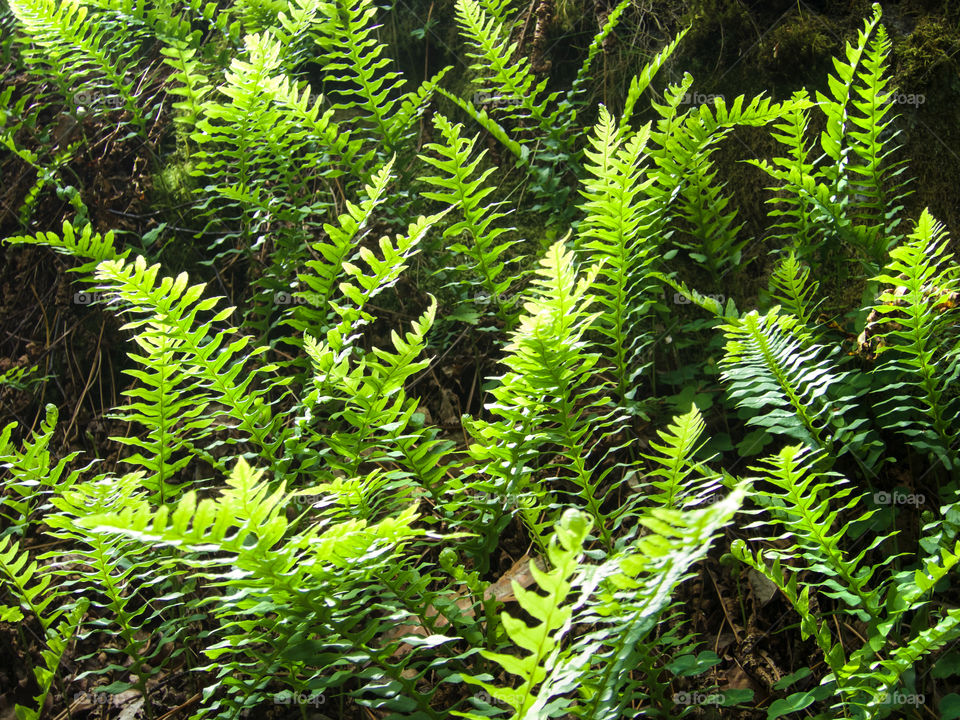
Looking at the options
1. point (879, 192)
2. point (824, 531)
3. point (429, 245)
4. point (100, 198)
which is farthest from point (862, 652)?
point (100, 198)

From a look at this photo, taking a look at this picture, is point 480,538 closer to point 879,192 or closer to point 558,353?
point 558,353

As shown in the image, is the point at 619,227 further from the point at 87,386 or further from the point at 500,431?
the point at 87,386

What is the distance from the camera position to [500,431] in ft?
6.93

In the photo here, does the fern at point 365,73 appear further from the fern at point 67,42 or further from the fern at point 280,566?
the fern at point 280,566

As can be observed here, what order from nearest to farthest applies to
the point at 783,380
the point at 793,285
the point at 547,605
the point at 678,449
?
1. the point at 547,605
2. the point at 678,449
3. the point at 783,380
4. the point at 793,285

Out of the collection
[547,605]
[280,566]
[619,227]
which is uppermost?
[619,227]

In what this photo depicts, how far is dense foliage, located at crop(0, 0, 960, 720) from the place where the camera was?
1896 millimetres

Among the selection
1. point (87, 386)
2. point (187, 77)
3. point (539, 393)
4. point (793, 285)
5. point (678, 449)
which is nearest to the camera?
point (678, 449)

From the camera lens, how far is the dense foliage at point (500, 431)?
6.22 ft

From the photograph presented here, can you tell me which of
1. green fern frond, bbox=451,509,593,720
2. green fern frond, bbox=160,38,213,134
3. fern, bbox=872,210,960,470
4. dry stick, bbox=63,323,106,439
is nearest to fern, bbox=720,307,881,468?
fern, bbox=872,210,960,470

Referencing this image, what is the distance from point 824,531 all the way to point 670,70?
232 cm

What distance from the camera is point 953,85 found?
3100 millimetres

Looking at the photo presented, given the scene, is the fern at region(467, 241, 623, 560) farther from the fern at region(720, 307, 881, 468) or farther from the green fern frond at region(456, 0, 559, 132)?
the green fern frond at region(456, 0, 559, 132)

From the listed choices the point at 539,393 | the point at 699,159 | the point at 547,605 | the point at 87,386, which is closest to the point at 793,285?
the point at 699,159
